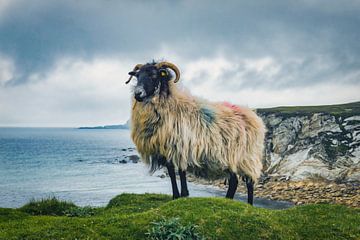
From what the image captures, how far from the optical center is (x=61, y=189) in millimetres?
55688

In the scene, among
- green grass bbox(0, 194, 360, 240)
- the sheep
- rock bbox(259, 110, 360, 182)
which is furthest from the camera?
rock bbox(259, 110, 360, 182)

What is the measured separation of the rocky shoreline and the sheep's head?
82.5 feet

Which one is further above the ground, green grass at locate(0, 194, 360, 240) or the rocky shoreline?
green grass at locate(0, 194, 360, 240)

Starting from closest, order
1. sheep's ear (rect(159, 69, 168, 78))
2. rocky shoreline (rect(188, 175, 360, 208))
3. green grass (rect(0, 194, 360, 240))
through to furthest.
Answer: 1. green grass (rect(0, 194, 360, 240))
2. sheep's ear (rect(159, 69, 168, 78))
3. rocky shoreline (rect(188, 175, 360, 208))

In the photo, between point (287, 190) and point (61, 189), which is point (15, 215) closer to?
point (287, 190)

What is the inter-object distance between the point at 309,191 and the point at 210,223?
119 feet

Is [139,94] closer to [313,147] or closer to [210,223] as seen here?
[210,223]

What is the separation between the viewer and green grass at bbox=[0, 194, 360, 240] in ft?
31.3

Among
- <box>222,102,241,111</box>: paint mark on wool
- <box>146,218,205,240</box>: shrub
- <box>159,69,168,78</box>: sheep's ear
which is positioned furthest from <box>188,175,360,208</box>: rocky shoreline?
<box>146,218,205,240</box>: shrub

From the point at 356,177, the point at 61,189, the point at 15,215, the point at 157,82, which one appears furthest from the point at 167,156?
A: the point at 61,189

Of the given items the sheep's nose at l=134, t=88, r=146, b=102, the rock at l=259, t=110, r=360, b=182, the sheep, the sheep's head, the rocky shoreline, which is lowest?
the rocky shoreline

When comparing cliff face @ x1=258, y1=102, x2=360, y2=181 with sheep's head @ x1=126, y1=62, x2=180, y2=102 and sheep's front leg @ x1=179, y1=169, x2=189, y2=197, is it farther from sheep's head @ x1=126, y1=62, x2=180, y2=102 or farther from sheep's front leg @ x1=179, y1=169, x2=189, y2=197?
sheep's head @ x1=126, y1=62, x2=180, y2=102

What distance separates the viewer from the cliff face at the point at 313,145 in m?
49.1

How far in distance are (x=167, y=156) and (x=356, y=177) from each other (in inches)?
1576
